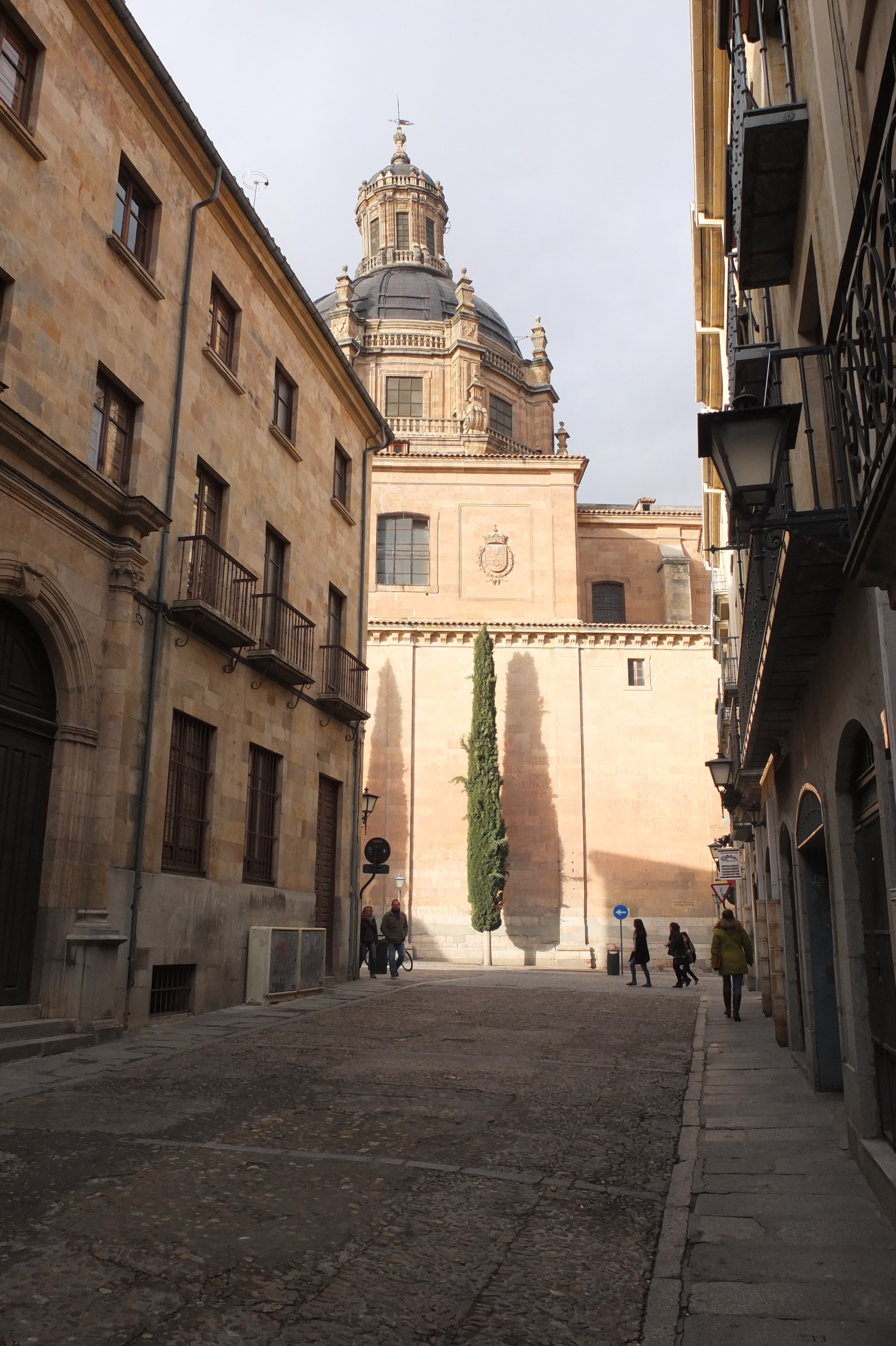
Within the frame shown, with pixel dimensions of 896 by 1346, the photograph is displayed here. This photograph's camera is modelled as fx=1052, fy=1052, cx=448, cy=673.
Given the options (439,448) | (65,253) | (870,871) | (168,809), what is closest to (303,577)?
(168,809)

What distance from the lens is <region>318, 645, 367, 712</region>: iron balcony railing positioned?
713 inches

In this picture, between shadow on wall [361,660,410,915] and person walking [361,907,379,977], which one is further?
shadow on wall [361,660,410,915]

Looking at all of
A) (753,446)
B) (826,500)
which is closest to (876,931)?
(826,500)

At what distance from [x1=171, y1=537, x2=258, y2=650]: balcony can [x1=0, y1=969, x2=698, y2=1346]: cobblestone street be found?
4.91 meters

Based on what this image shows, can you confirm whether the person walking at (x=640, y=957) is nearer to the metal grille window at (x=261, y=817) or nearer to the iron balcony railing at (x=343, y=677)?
the iron balcony railing at (x=343, y=677)

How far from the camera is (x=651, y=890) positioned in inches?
1302

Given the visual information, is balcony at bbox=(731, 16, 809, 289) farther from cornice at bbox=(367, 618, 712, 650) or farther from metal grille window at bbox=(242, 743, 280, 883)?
cornice at bbox=(367, 618, 712, 650)

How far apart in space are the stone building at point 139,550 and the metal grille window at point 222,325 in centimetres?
6

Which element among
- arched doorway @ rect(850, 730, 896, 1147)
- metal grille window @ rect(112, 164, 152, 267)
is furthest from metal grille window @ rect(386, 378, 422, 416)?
arched doorway @ rect(850, 730, 896, 1147)

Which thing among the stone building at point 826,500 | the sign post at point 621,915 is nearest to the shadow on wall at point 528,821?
the sign post at point 621,915

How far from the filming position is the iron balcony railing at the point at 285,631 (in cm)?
1577

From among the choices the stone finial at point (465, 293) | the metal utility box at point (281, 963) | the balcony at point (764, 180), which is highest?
the stone finial at point (465, 293)

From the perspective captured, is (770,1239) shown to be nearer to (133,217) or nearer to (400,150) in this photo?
(133,217)

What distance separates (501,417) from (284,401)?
29.2m
